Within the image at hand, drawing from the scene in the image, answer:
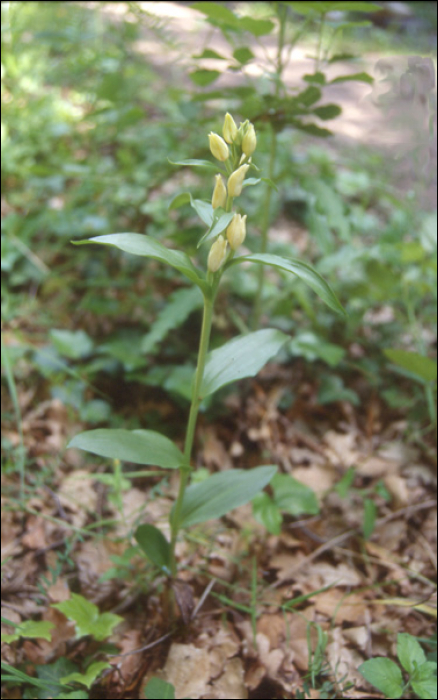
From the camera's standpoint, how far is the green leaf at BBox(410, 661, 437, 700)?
1015mm

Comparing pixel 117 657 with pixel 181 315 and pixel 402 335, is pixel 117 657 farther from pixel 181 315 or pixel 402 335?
pixel 402 335

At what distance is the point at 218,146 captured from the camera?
94 centimetres

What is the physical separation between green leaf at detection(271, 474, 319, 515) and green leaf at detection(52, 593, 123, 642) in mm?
580

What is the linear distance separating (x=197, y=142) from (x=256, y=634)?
214 centimetres

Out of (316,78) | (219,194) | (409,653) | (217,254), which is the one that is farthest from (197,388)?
(316,78)

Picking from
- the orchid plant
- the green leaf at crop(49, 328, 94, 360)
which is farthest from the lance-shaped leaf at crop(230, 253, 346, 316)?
the green leaf at crop(49, 328, 94, 360)

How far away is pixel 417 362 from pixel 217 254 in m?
0.95

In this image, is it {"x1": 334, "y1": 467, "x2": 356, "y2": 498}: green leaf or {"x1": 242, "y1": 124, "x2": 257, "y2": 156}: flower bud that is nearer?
{"x1": 242, "y1": 124, "x2": 257, "y2": 156}: flower bud

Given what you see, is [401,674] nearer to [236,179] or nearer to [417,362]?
[417,362]

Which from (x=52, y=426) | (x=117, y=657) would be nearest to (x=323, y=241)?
(x=52, y=426)

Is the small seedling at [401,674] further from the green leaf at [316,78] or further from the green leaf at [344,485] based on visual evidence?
the green leaf at [316,78]

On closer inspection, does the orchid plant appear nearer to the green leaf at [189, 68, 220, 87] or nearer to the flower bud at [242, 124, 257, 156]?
the flower bud at [242, 124, 257, 156]

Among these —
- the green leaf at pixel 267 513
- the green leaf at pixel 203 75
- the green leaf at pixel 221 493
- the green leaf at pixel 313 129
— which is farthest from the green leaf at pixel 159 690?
the green leaf at pixel 203 75

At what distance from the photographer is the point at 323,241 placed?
1728 mm
